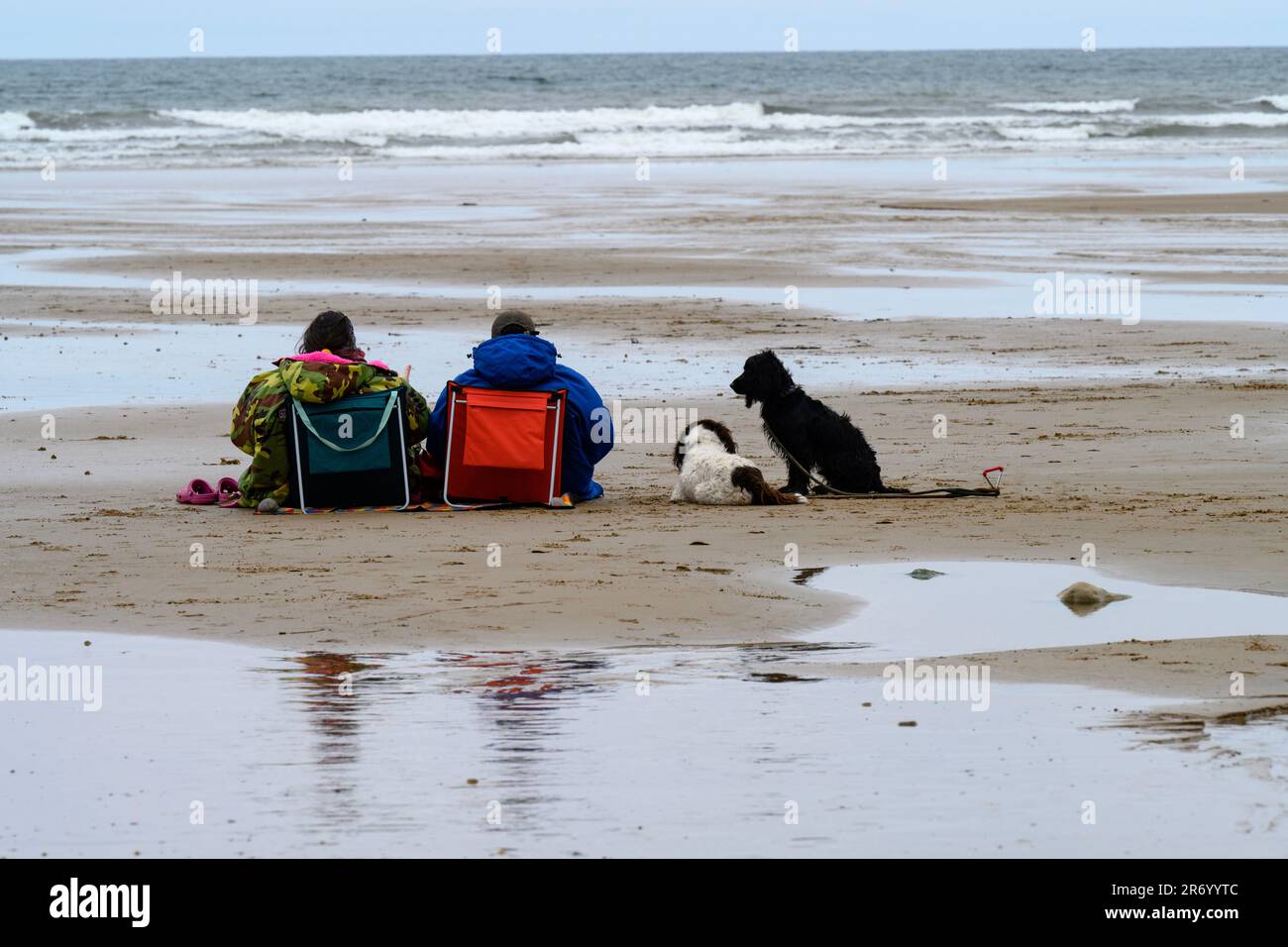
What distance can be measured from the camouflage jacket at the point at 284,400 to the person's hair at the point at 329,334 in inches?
4.2

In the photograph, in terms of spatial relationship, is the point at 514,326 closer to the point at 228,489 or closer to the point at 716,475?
the point at 716,475

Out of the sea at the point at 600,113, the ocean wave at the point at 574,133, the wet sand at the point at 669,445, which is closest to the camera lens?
the wet sand at the point at 669,445

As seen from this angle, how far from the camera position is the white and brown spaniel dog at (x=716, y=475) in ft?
30.5

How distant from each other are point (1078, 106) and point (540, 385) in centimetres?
6398

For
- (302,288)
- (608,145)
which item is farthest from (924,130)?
(302,288)

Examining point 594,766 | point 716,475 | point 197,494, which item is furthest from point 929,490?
point 594,766

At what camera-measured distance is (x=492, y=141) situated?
52.8 metres

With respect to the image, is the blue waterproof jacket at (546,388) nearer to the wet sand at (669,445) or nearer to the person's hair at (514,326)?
the person's hair at (514,326)

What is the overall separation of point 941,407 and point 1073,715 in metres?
6.92

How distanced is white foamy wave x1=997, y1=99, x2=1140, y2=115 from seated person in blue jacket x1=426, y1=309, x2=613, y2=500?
60.2m

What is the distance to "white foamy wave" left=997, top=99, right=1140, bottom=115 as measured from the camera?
220 feet

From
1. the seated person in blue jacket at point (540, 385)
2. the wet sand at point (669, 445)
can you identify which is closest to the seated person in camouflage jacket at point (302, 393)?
the seated person in blue jacket at point (540, 385)

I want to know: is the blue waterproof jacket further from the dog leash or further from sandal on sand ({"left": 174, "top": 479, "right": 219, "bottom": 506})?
sandal on sand ({"left": 174, "top": 479, "right": 219, "bottom": 506})
